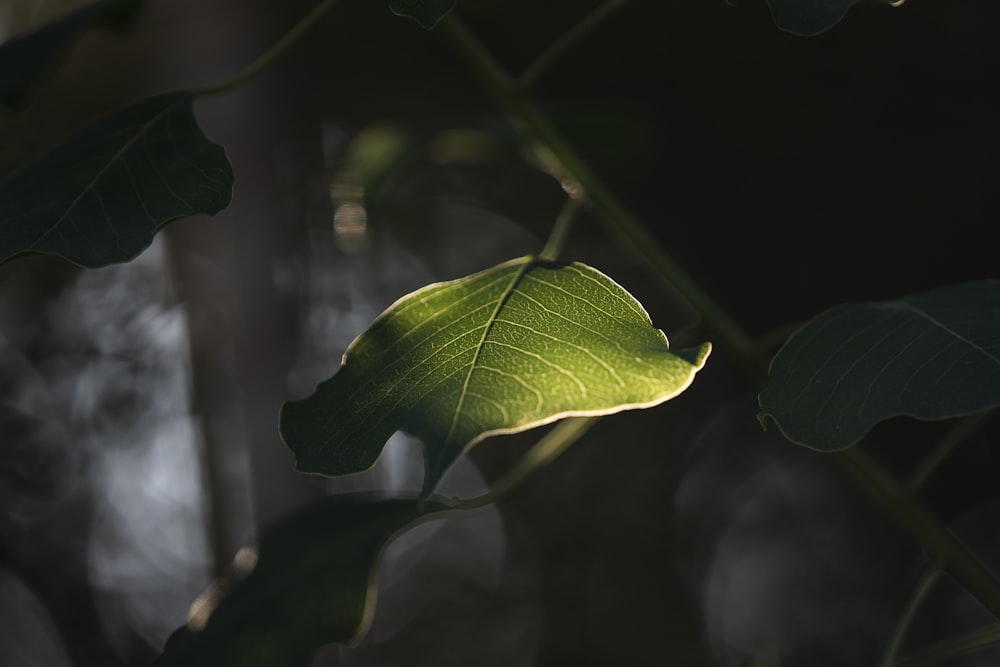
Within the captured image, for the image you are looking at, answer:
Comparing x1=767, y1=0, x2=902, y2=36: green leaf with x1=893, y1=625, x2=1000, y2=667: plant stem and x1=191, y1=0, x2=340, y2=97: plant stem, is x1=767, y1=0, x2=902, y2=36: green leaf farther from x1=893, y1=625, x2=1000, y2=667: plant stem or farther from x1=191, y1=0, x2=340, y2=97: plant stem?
x1=893, y1=625, x2=1000, y2=667: plant stem

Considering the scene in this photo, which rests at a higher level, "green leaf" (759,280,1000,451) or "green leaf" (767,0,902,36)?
"green leaf" (767,0,902,36)

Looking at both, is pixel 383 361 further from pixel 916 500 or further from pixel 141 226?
pixel 916 500

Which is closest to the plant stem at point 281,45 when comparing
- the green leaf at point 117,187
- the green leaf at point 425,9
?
the green leaf at point 117,187

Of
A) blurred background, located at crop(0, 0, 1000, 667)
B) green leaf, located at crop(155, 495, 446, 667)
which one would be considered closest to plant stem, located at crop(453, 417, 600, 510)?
green leaf, located at crop(155, 495, 446, 667)

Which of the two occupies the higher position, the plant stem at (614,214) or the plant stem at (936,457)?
the plant stem at (614,214)

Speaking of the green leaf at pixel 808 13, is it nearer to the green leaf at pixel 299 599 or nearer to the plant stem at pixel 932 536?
the plant stem at pixel 932 536

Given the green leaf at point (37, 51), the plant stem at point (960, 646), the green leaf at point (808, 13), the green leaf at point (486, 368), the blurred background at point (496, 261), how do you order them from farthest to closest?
the blurred background at point (496, 261) < the green leaf at point (37, 51) < the plant stem at point (960, 646) < the green leaf at point (808, 13) < the green leaf at point (486, 368)
